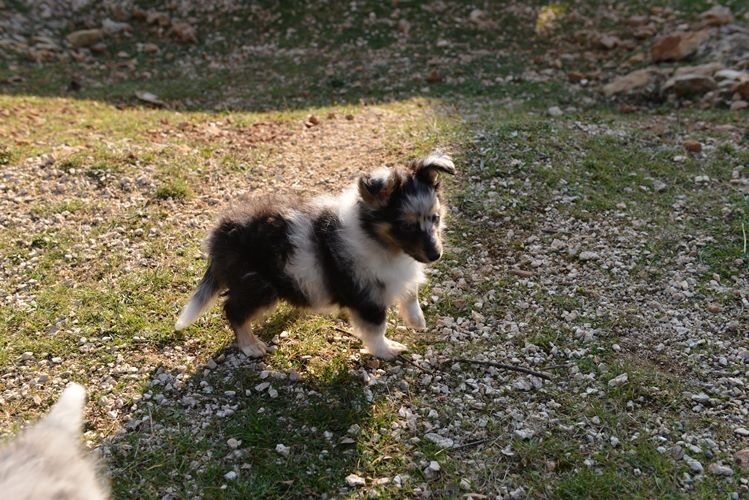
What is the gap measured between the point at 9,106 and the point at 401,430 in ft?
26.3

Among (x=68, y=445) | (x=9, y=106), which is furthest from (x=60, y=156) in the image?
(x=68, y=445)

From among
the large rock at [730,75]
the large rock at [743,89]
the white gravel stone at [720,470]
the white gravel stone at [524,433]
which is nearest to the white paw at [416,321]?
the white gravel stone at [524,433]

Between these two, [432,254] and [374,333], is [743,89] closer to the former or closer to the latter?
[432,254]

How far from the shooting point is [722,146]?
839 centimetres

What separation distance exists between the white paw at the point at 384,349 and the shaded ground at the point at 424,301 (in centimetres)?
9

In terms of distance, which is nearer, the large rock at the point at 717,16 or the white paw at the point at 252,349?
the white paw at the point at 252,349

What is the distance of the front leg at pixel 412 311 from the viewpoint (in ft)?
17.9

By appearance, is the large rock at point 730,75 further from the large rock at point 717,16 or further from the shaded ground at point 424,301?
the large rock at point 717,16

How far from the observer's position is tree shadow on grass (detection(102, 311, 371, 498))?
4406mm

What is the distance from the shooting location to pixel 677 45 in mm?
11375

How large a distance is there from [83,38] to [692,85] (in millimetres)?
10819

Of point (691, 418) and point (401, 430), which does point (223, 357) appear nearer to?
point (401, 430)

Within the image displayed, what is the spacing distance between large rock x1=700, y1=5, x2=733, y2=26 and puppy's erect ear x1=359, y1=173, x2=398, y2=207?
389 inches

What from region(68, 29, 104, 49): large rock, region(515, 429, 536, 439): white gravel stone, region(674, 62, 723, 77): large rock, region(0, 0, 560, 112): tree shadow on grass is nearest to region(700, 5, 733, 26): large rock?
region(674, 62, 723, 77): large rock
